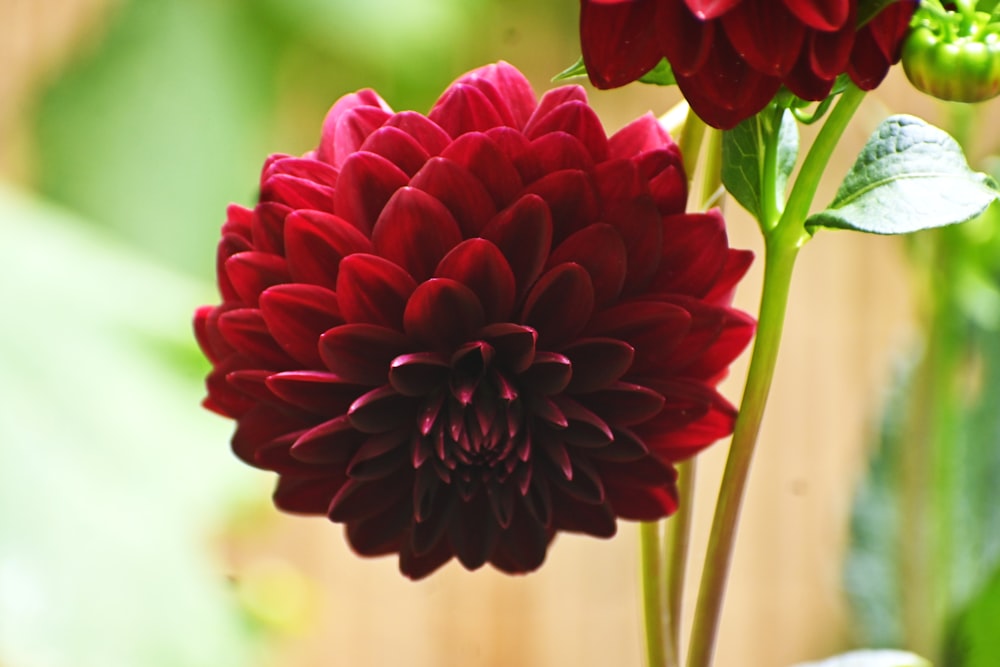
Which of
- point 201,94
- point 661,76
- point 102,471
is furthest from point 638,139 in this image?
point 201,94

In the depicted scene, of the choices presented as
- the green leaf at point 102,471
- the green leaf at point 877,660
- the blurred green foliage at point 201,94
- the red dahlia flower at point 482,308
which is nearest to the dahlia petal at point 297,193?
the red dahlia flower at point 482,308

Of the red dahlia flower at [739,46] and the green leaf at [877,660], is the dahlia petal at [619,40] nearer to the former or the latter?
the red dahlia flower at [739,46]

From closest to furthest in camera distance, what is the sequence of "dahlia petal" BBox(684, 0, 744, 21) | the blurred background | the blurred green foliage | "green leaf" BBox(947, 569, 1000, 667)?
"dahlia petal" BBox(684, 0, 744, 21) < "green leaf" BBox(947, 569, 1000, 667) < the blurred background < the blurred green foliage

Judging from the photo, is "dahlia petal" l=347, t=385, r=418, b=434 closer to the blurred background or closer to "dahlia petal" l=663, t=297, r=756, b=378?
"dahlia petal" l=663, t=297, r=756, b=378

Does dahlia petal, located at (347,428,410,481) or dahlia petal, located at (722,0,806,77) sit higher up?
dahlia petal, located at (722,0,806,77)

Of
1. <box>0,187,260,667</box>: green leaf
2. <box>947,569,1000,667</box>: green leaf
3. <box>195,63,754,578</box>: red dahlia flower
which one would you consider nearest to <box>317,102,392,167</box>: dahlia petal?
<box>195,63,754,578</box>: red dahlia flower

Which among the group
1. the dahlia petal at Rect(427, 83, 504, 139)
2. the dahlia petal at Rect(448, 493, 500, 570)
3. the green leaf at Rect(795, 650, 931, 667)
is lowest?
the green leaf at Rect(795, 650, 931, 667)

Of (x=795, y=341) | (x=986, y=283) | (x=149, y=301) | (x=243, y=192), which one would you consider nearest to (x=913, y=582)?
(x=986, y=283)

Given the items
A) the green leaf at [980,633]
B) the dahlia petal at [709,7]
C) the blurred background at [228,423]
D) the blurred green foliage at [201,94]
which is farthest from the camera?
the blurred green foliage at [201,94]

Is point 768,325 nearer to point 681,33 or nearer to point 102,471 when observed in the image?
point 681,33

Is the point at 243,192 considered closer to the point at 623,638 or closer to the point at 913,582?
the point at 623,638
